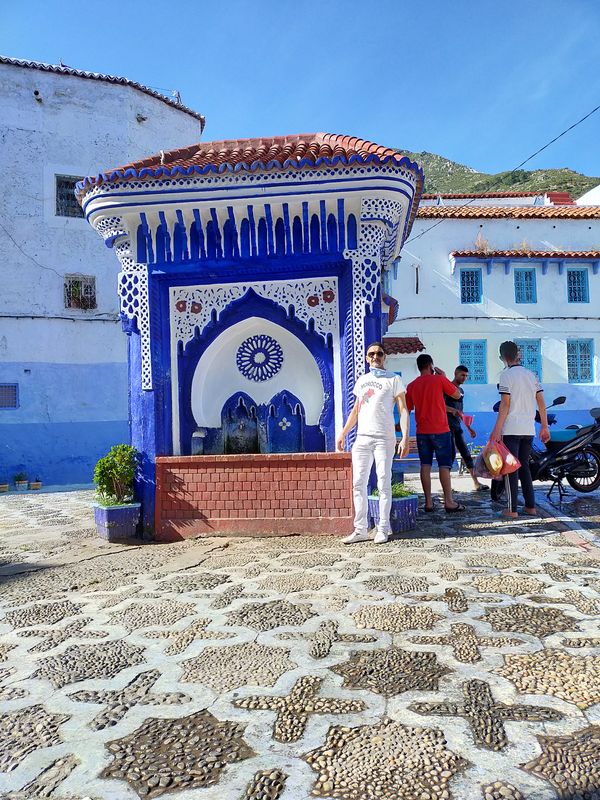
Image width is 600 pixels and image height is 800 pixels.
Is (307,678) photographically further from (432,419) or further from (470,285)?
(470,285)

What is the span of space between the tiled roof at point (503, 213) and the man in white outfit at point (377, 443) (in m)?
16.6

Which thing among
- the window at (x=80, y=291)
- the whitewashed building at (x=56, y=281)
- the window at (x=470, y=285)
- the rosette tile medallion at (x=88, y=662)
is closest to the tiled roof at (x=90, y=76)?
the whitewashed building at (x=56, y=281)

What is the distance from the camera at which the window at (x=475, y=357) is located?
70.2 feet

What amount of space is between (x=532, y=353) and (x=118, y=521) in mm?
18165

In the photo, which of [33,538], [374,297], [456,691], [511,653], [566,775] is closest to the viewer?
[566,775]

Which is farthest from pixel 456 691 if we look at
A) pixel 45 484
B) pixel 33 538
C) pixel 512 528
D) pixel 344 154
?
pixel 45 484

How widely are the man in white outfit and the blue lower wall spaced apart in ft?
37.1

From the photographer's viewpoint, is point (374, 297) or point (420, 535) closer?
point (420, 535)

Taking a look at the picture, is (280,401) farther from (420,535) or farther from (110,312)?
(110,312)

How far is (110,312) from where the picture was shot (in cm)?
1655

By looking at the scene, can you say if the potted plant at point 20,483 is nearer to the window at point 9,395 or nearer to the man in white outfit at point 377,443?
the window at point 9,395

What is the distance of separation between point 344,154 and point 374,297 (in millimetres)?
1475

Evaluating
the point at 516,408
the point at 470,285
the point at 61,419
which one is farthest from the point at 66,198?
the point at 516,408

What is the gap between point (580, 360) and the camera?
2183 cm
